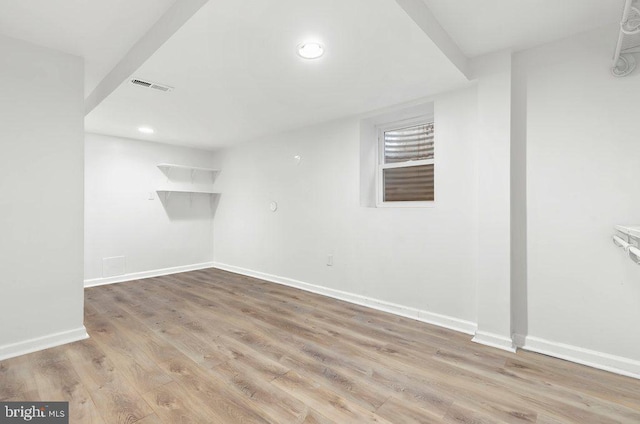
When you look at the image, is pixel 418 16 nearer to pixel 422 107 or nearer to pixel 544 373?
pixel 422 107

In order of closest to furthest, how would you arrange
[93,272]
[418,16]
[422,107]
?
[418,16] < [422,107] < [93,272]

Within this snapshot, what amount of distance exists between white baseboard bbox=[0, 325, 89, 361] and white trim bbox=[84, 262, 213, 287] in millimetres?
2136

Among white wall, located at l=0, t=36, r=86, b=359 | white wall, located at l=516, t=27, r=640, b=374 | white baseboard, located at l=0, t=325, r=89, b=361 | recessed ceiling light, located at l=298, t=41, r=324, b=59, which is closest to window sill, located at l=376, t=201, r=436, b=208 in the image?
white wall, located at l=516, t=27, r=640, b=374

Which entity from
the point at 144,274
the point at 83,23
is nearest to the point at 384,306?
the point at 83,23

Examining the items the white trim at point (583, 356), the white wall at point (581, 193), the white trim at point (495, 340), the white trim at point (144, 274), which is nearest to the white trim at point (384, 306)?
the white trim at point (495, 340)

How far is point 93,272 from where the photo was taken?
171 inches

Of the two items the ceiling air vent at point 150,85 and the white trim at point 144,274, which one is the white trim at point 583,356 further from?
the white trim at point 144,274

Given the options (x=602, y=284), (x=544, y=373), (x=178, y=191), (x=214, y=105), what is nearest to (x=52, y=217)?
(x=214, y=105)

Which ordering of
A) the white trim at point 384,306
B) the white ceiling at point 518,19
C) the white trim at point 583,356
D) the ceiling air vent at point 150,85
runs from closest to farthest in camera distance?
the white ceiling at point 518,19, the white trim at point 583,356, the ceiling air vent at point 150,85, the white trim at point 384,306

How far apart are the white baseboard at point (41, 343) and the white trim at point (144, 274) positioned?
214 centimetres

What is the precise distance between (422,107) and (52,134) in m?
3.31

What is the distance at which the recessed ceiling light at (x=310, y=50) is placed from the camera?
204 centimetres

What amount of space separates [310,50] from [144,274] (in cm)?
439

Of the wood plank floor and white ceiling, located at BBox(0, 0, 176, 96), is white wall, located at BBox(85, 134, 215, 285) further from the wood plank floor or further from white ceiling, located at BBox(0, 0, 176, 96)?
white ceiling, located at BBox(0, 0, 176, 96)
